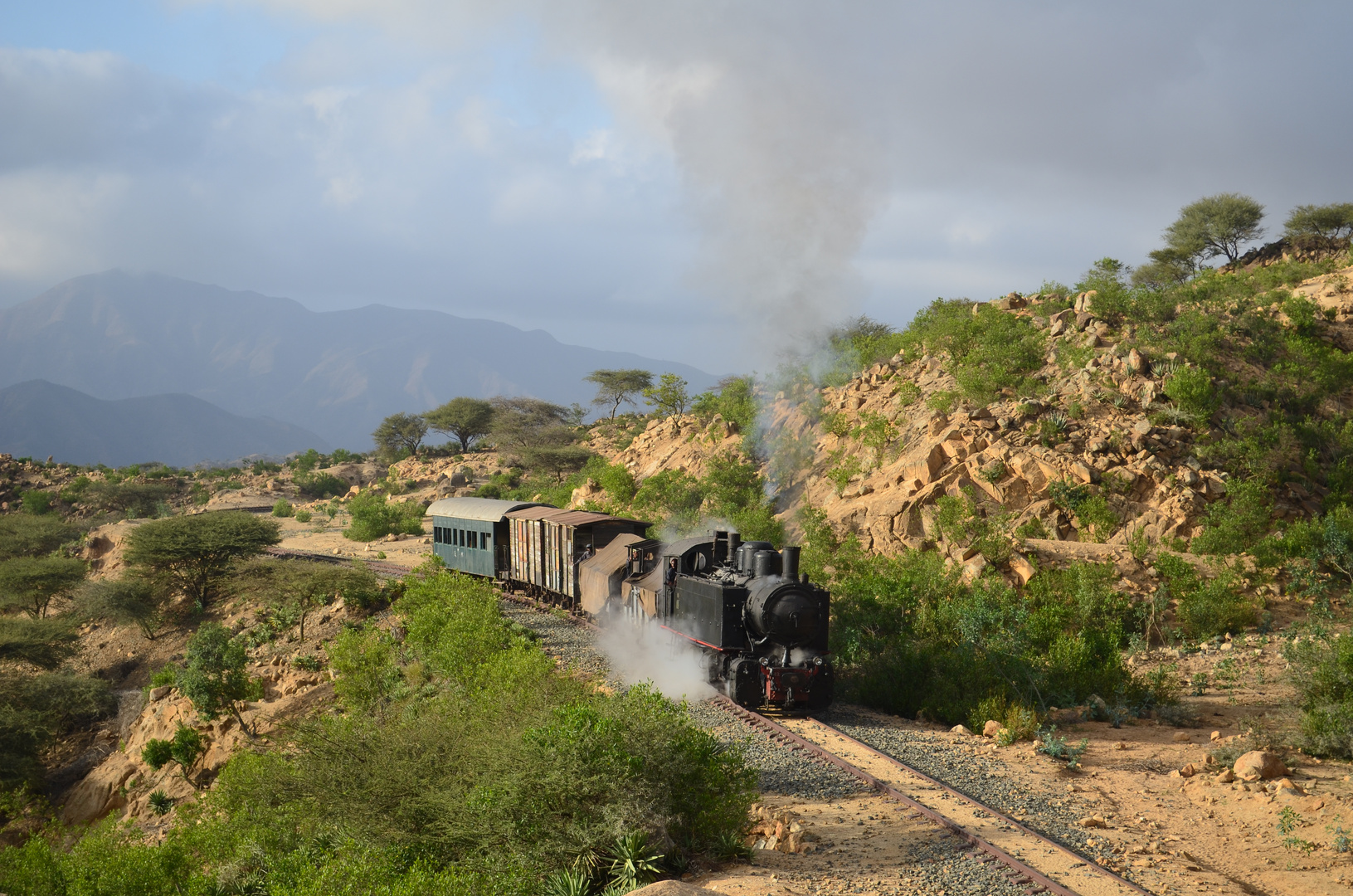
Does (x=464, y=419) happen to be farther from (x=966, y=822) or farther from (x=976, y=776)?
(x=966, y=822)

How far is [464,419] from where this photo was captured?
219 feet

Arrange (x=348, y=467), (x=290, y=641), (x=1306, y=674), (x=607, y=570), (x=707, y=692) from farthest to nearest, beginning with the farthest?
(x=348, y=467) < (x=290, y=641) < (x=607, y=570) < (x=707, y=692) < (x=1306, y=674)

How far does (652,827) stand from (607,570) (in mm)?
12985

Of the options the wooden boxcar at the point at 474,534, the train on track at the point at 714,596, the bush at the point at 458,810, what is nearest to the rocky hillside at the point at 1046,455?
the train on track at the point at 714,596

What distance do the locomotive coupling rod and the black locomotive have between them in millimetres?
447

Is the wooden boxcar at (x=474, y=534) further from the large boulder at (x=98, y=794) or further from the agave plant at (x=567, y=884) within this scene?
the agave plant at (x=567, y=884)

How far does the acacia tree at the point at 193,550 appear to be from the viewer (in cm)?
3338

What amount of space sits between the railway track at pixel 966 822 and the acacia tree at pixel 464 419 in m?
55.5

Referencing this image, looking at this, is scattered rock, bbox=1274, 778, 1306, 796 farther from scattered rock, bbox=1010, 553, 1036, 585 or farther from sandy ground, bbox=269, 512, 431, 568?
sandy ground, bbox=269, 512, 431, 568

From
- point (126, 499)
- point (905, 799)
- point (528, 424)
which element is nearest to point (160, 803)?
point (905, 799)

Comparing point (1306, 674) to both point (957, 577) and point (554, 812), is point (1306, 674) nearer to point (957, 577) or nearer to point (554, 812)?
point (957, 577)

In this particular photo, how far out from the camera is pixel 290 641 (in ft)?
90.6

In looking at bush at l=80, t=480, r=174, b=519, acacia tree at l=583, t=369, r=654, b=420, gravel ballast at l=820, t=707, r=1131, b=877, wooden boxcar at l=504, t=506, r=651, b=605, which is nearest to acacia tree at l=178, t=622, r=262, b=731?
wooden boxcar at l=504, t=506, r=651, b=605

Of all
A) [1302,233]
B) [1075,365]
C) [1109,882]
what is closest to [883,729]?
[1109,882]
